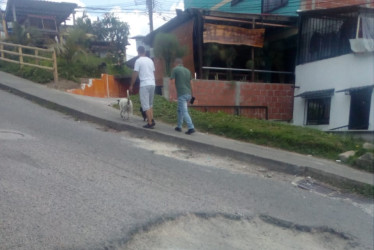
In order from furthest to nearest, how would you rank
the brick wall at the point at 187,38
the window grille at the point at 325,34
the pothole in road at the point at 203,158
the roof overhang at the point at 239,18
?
the brick wall at the point at 187,38
the roof overhang at the point at 239,18
the window grille at the point at 325,34
the pothole in road at the point at 203,158

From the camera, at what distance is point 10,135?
5.82m

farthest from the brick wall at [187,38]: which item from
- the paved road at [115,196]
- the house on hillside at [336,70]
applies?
the paved road at [115,196]

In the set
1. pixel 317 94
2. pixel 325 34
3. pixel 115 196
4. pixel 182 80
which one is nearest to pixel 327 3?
pixel 325 34

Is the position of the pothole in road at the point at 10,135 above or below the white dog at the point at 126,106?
below

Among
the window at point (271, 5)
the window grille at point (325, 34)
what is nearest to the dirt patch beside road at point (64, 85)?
the window grille at point (325, 34)

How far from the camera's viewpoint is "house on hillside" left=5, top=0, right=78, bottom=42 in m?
20.7

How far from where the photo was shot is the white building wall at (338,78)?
912cm

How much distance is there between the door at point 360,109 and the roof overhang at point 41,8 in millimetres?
18512

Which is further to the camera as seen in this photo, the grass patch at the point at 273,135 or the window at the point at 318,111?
the window at the point at 318,111

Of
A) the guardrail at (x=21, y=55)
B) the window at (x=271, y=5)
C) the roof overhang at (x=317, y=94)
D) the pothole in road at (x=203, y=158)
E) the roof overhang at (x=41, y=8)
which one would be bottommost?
the pothole in road at (x=203, y=158)

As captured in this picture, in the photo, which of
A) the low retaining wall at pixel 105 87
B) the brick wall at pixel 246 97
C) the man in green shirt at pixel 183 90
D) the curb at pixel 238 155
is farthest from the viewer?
the low retaining wall at pixel 105 87

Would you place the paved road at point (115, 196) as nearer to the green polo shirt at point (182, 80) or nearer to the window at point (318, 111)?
the green polo shirt at point (182, 80)

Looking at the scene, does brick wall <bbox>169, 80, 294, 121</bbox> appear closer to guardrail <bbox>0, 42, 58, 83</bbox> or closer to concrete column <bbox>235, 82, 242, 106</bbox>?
concrete column <bbox>235, 82, 242, 106</bbox>

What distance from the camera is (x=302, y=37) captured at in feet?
37.7
